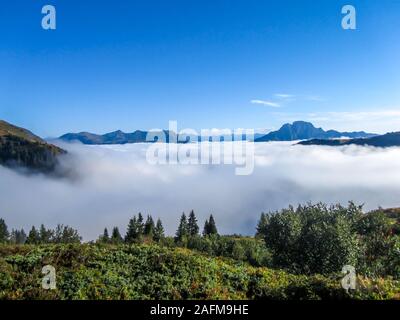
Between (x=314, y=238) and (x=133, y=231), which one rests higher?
(x=314, y=238)

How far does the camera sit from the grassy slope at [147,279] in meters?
22.1

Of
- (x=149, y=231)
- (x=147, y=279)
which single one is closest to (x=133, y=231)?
(x=149, y=231)

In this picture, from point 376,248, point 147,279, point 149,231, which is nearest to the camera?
point 147,279

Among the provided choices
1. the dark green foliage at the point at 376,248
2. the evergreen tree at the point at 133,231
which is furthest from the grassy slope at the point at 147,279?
the evergreen tree at the point at 133,231

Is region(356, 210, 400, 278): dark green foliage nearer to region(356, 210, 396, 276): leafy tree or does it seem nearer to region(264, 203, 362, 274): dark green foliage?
region(356, 210, 396, 276): leafy tree

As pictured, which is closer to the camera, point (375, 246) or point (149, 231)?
point (375, 246)

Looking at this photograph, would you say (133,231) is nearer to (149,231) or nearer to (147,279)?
(149,231)

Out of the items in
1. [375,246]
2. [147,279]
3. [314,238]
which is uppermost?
[147,279]

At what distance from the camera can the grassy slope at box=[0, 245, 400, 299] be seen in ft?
72.6

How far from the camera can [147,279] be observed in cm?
2784

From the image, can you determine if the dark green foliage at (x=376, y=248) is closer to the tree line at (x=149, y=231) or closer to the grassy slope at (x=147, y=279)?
the grassy slope at (x=147, y=279)
